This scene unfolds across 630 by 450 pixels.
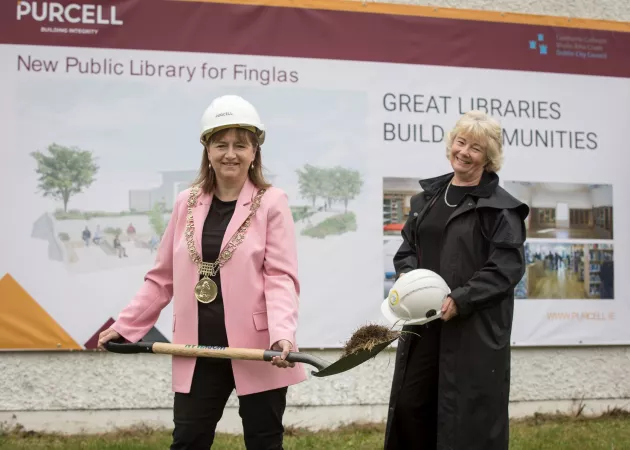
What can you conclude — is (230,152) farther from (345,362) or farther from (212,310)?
(345,362)

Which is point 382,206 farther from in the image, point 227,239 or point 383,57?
point 227,239

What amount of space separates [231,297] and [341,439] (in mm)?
2465

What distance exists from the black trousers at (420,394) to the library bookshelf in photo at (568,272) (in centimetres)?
230

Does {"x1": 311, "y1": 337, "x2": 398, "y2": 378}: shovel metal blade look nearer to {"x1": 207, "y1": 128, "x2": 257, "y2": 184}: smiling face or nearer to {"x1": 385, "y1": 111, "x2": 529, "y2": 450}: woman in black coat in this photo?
{"x1": 385, "y1": 111, "x2": 529, "y2": 450}: woman in black coat

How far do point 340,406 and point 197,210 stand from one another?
8.86 feet

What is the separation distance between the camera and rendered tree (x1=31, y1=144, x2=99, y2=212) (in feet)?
16.0

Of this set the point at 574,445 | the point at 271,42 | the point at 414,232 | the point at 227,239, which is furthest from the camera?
the point at 271,42

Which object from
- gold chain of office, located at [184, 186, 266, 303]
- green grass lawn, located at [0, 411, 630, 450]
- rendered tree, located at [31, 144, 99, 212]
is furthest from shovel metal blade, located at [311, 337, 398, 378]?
rendered tree, located at [31, 144, 99, 212]

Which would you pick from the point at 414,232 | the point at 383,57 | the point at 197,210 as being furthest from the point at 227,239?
the point at 383,57

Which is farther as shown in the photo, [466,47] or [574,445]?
[466,47]

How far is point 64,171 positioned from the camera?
489 centimetres

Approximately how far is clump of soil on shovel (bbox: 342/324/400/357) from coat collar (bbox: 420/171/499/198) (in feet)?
2.52

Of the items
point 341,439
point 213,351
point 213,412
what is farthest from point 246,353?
point 341,439

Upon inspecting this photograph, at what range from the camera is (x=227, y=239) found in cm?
277
